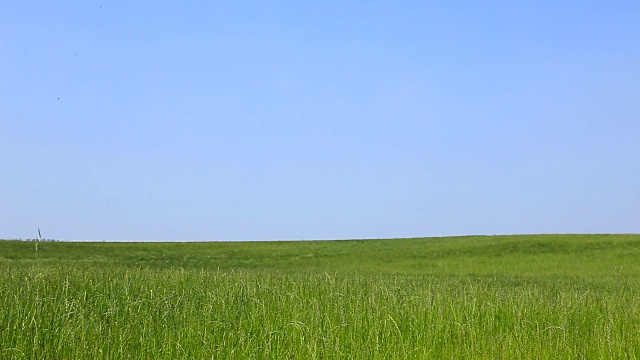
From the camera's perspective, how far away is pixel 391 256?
99.1 ft

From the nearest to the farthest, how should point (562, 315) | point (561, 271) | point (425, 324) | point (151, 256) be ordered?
1. point (425, 324)
2. point (562, 315)
3. point (561, 271)
4. point (151, 256)

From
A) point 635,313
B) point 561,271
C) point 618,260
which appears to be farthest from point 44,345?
point 618,260

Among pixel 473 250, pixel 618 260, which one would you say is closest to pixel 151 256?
pixel 473 250

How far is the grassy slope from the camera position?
24.7 m

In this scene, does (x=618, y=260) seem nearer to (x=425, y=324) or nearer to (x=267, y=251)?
(x=267, y=251)

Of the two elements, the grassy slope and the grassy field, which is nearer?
the grassy field

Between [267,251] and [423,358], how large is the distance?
26323mm

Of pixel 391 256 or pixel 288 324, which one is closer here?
pixel 288 324

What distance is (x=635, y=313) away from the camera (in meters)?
9.45

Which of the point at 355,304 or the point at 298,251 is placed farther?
the point at 298,251

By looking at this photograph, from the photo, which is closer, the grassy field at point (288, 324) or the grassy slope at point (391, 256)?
the grassy field at point (288, 324)

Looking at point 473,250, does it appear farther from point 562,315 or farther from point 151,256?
point 562,315

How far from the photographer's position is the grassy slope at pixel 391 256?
24734mm

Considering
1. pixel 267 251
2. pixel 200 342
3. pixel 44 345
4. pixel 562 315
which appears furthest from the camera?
pixel 267 251
